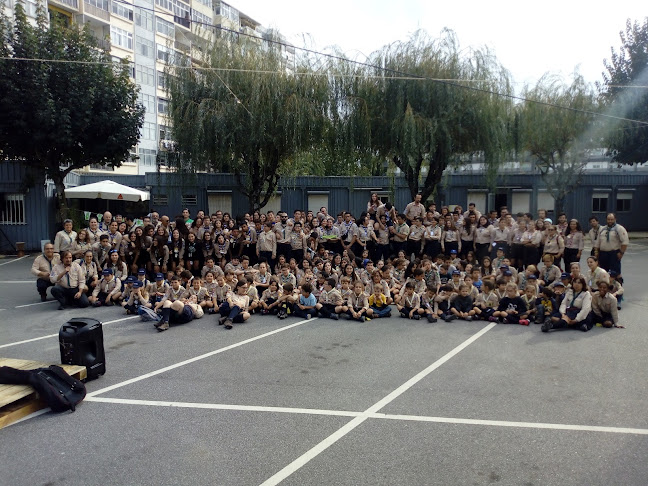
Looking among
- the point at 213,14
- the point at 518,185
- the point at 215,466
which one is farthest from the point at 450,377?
the point at 213,14

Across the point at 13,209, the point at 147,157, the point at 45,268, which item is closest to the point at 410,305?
the point at 45,268

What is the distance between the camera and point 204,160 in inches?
765

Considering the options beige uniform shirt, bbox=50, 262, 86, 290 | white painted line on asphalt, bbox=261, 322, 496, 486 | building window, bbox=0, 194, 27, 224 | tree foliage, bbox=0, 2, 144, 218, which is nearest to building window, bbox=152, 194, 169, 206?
tree foliage, bbox=0, 2, 144, 218

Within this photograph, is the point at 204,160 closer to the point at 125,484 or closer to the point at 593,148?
the point at 125,484

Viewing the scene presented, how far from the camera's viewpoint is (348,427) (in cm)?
559

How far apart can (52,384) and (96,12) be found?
138 feet

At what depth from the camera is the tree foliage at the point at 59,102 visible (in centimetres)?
2055

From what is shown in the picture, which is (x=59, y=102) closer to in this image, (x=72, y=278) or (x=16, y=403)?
(x=72, y=278)

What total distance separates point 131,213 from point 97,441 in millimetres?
25313

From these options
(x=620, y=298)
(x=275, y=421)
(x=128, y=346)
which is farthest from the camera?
(x=620, y=298)

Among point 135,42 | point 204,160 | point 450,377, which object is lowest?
point 450,377

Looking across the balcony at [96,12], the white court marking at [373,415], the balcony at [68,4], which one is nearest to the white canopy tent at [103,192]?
the white court marking at [373,415]

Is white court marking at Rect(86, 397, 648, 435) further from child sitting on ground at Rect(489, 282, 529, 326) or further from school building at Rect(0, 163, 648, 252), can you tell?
school building at Rect(0, 163, 648, 252)

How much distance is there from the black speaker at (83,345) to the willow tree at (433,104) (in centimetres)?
1313
